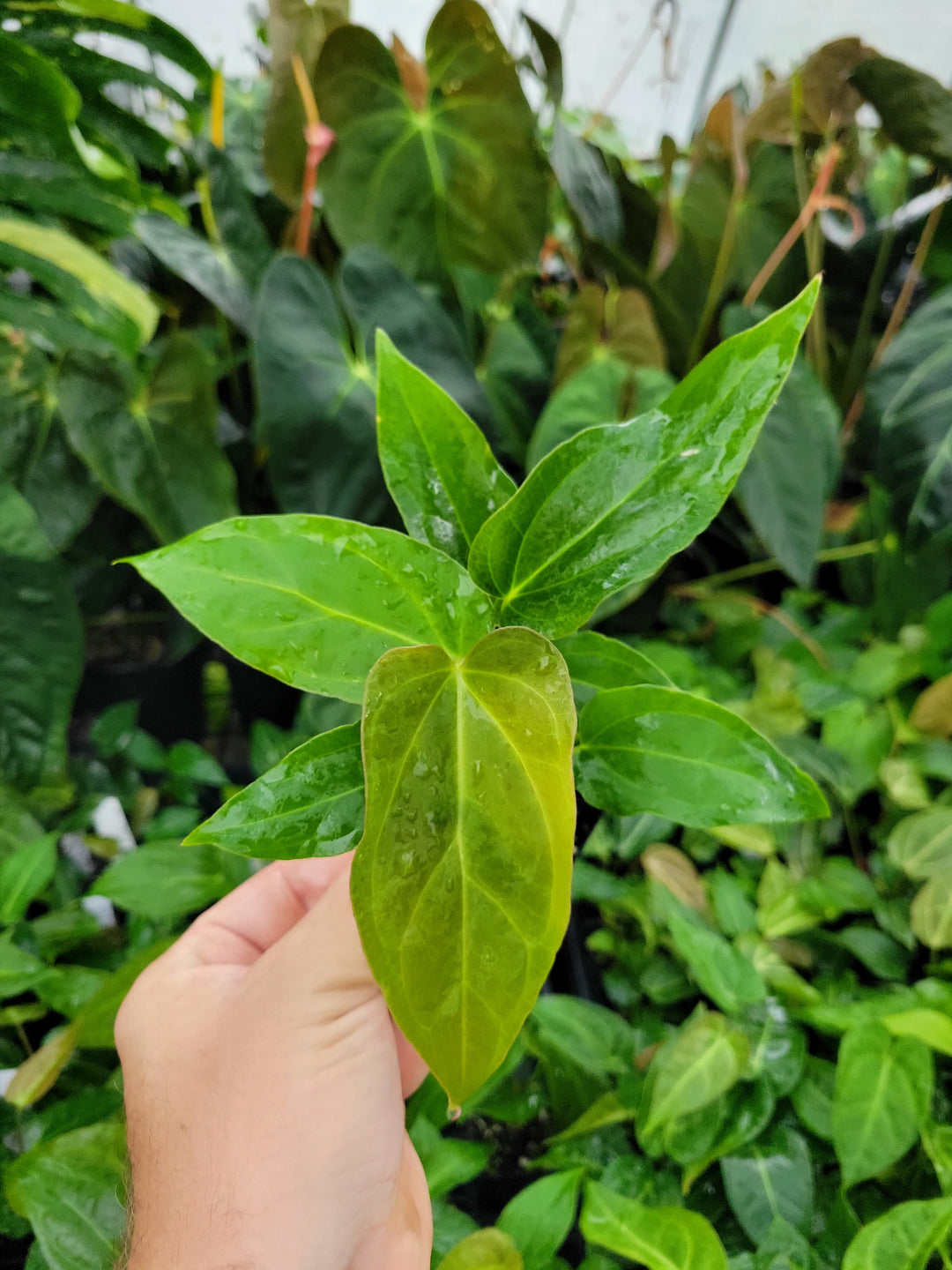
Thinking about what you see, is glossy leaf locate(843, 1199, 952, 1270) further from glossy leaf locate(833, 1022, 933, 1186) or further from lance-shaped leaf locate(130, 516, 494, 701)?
lance-shaped leaf locate(130, 516, 494, 701)

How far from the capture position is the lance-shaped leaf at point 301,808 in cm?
27

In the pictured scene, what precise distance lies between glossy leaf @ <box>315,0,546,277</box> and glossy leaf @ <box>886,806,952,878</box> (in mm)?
796

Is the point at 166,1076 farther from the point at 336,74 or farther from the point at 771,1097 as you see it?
the point at 336,74

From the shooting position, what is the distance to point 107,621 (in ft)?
3.61

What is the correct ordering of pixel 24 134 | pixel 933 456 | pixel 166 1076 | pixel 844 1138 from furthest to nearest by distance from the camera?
1. pixel 933 456
2. pixel 24 134
3. pixel 844 1138
4. pixel 166 1076

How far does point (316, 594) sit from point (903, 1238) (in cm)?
55

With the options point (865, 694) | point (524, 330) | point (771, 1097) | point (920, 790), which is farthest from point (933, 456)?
point (771, 1097)

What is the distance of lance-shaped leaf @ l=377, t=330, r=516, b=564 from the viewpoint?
31 centimetres

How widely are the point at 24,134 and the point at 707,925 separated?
0.94 metres

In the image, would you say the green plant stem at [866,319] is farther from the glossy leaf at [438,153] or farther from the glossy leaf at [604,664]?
the glossy leaf at [604,664]

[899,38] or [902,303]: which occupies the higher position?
[899,38]

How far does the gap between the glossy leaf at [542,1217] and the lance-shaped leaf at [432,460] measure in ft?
1.56

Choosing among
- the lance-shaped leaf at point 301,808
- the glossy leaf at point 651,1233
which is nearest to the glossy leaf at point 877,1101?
the glossy leaf at point 651,1233

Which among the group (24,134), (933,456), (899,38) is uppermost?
(899,38)
